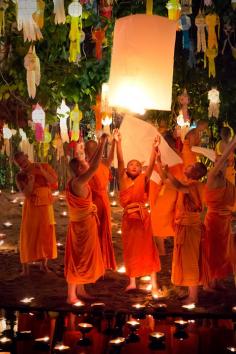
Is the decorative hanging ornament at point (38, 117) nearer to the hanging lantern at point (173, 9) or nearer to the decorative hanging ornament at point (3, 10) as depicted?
the decorative hanging ornament at point (3, 10)

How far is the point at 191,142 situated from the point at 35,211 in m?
2.21

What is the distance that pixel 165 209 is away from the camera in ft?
24.0

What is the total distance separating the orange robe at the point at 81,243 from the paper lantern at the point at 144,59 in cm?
115

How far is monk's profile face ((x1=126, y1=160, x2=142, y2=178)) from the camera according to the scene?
5750 millimetres

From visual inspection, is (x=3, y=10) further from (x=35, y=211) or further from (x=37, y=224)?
(x=37, y=224)

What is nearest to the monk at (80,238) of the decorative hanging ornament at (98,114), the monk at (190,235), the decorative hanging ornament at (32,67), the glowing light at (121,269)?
the monk at (190,235)

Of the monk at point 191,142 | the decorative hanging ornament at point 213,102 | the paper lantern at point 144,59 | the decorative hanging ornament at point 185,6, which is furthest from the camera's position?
the decorative hanging ornament at point 213,102

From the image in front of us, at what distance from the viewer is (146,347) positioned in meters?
4.50

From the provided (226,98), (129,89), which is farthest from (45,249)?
(226,98)

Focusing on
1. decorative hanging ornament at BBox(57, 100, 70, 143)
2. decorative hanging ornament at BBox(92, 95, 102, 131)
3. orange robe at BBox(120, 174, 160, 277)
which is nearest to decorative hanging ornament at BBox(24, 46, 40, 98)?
orange robe at BBox(120, 174, 160, 277)

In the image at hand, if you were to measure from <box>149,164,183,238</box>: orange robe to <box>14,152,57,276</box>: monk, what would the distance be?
1369mm

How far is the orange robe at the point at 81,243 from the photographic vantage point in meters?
5.61

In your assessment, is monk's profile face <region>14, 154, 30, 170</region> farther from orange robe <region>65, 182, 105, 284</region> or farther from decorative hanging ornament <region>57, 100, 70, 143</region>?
orange robe <region>65, 182, 105, 284</region>

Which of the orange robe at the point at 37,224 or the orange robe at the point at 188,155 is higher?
the orange robe at the point at 188,155
